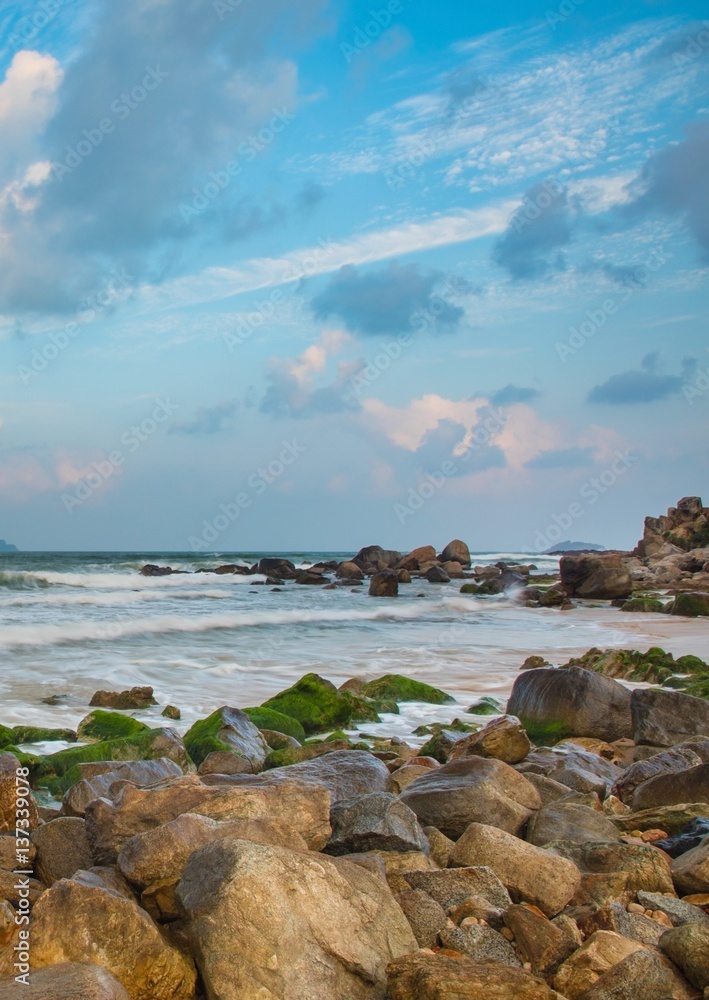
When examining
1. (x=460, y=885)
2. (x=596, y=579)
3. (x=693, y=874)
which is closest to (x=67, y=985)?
(x=460, y=885)

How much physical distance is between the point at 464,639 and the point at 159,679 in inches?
326

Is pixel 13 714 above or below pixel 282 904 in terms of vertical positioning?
below

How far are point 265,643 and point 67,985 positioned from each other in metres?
15.8

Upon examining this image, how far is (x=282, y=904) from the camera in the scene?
3.10 meters

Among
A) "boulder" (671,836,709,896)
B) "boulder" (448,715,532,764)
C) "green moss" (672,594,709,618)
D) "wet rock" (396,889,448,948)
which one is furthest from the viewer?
"green moss" (672,594,709,618)

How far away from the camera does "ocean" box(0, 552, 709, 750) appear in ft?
38.9

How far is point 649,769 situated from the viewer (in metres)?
6.55

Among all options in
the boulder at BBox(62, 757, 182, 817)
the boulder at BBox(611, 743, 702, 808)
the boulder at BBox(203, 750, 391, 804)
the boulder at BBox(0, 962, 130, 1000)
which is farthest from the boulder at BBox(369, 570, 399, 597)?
the boulder at BBox(0, 962, 130, 1000)

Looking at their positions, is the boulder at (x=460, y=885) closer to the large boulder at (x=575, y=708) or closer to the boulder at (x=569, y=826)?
the boulder at (x=569, y=826)

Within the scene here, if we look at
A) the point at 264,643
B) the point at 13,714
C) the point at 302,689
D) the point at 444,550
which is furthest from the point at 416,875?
the point at 444,550

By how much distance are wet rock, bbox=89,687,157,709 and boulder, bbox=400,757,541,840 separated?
20.4 feet

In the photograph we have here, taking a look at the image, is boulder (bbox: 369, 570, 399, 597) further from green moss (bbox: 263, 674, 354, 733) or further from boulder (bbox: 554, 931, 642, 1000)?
boulder (bbox: 554, 931, 642, 1000)

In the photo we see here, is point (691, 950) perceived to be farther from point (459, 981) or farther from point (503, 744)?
point (503, 744)

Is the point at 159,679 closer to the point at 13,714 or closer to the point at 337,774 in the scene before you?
the point at 13,714
